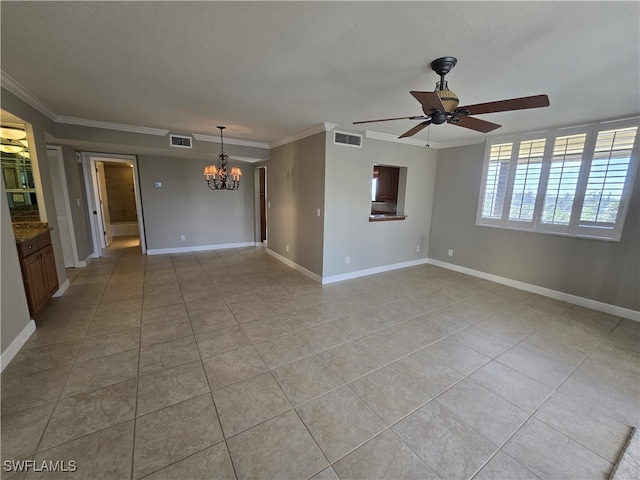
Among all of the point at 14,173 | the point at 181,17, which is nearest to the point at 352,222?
the point at 181,17

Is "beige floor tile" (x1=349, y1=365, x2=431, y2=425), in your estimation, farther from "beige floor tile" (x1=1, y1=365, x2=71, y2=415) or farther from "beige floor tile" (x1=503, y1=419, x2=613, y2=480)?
"beige floor tile" (x1=1, y1=365, x2=71, y2=415)

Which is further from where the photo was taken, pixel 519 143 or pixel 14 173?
pixel 519 143

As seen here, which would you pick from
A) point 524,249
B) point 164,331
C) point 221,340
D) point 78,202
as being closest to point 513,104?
point 221,340

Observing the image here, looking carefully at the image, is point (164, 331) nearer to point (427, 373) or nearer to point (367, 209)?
point (427, 373)

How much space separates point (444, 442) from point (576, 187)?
13.1 ft

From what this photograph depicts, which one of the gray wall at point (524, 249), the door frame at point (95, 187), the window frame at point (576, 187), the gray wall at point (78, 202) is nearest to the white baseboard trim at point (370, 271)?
the gray wall at point (524, 249)

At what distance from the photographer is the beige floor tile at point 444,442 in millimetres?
1480

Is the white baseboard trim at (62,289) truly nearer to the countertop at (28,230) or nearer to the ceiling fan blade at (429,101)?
the countertop at (28,230)

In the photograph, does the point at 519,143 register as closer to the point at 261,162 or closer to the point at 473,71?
the point at 473,71

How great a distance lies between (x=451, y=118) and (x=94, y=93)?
361 cm

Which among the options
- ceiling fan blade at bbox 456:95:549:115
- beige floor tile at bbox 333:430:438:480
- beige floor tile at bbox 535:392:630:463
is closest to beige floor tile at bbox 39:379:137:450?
beige floor tile at bbox 333:430:438:480

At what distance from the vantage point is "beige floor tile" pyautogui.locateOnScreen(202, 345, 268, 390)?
2105mm

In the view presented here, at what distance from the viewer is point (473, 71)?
2.10 m

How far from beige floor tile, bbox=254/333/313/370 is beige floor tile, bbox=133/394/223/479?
604 mm
